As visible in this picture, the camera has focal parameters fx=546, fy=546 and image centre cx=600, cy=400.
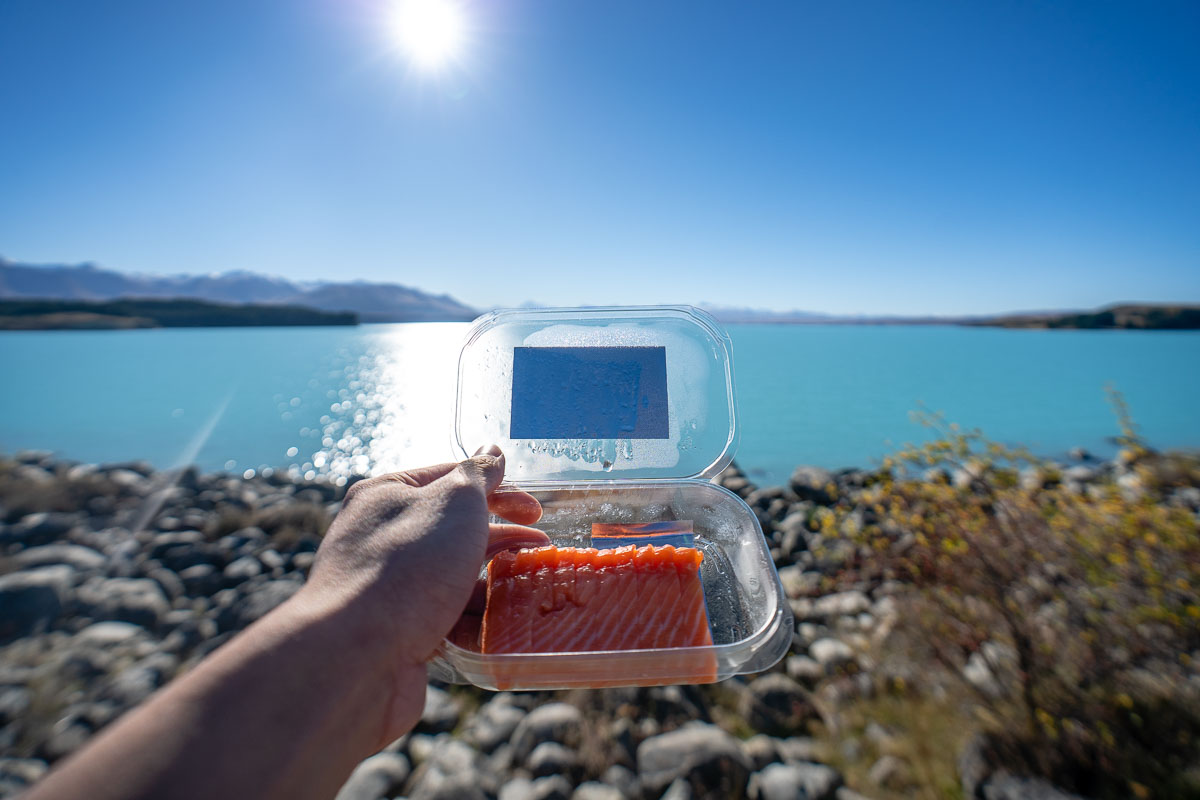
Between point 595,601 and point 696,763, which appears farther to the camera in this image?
point 696,763

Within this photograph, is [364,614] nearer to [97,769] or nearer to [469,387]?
[97,769]

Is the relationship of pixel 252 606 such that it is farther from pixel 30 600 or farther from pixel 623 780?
pixel 623 780

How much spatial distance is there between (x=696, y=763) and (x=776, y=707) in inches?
32.6

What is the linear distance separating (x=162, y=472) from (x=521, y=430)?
9685 mm

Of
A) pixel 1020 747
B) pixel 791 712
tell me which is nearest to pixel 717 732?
pixel 791 712

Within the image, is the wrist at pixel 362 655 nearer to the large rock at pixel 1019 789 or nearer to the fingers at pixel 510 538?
the fingers at pixel 510 538

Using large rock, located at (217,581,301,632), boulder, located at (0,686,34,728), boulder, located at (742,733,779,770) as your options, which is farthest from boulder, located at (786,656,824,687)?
boulder, located at (0,686,34,728)

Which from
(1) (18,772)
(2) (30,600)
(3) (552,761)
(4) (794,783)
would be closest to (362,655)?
(3) (552,761)

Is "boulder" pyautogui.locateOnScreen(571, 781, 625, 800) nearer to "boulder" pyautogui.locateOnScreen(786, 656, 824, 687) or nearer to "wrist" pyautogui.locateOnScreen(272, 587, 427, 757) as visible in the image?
"boulder" pyautogui.locateOnScreen(786, 656, 824, 687)

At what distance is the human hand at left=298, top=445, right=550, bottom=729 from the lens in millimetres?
1462

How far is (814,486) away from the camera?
7152 millimetres

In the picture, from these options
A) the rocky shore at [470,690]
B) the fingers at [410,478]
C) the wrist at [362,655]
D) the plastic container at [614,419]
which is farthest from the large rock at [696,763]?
the fingers at [410,478]

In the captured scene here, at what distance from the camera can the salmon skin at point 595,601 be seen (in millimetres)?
1839

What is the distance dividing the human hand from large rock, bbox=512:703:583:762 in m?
2.04
